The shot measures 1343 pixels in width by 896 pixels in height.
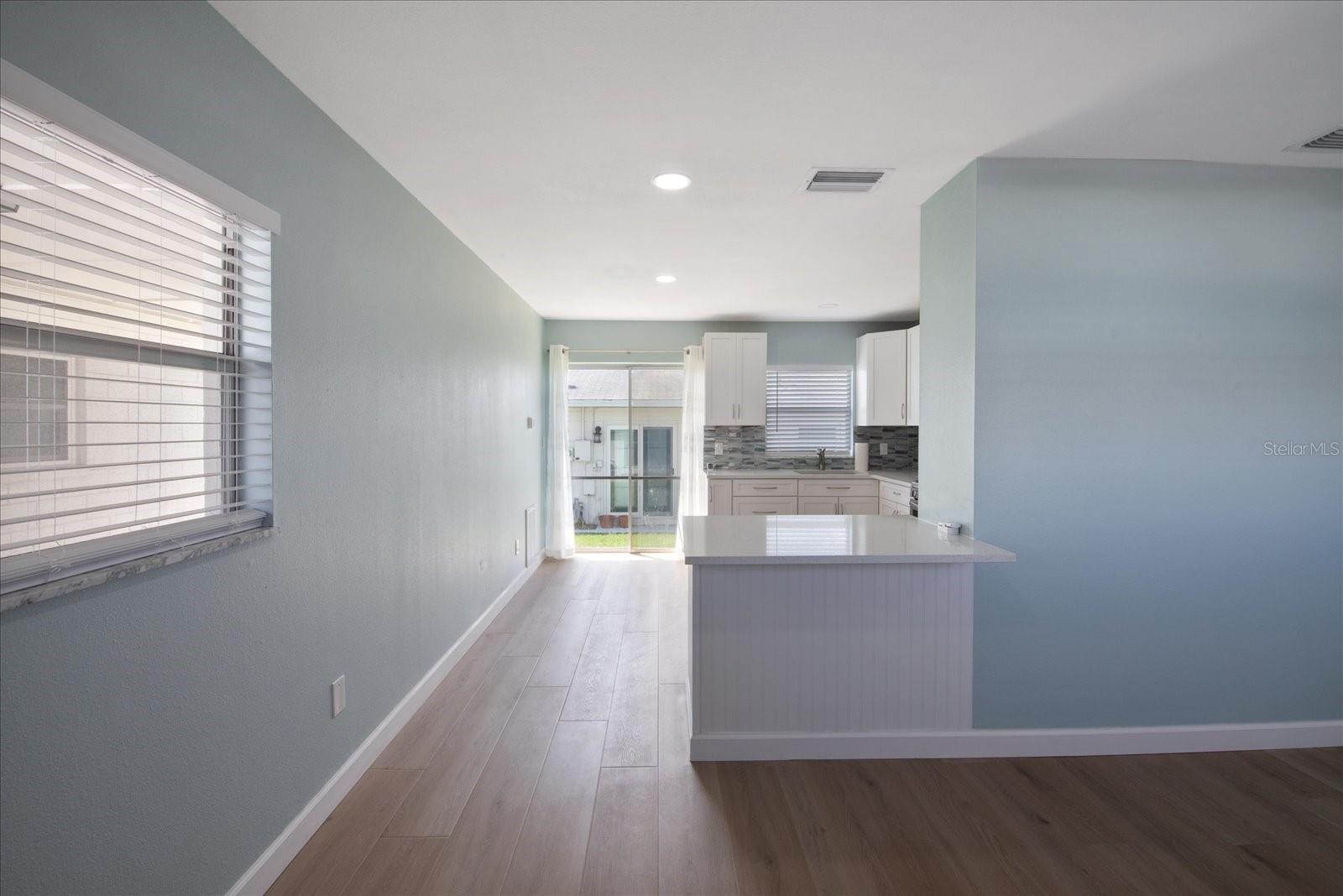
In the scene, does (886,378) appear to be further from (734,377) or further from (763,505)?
(763,505)

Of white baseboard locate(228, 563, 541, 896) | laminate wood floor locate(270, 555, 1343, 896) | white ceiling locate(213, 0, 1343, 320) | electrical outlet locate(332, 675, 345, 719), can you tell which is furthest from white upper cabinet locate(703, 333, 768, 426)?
electrical outlet locate(332, 675, 345, 719)

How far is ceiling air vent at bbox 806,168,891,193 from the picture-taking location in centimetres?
261

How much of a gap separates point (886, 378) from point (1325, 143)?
3437 mm

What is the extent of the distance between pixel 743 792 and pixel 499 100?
2441mm

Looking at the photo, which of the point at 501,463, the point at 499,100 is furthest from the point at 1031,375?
the point at 501,463

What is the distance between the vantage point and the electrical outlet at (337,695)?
2234 mm

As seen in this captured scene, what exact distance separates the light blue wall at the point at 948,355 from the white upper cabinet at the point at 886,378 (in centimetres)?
272

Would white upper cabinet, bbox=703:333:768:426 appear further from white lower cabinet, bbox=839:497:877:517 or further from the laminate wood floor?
the laminate wood floor

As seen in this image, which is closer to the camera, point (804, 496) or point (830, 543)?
point (830, 543)

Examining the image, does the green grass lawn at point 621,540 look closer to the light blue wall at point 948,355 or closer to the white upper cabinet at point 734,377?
the white upper cabinet at point 734,377

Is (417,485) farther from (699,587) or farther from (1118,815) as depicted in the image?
(1118,815)

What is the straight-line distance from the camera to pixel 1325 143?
239 centimetres

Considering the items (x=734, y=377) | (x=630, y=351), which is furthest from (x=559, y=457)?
(x=734, y=377)

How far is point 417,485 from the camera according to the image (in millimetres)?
2992
